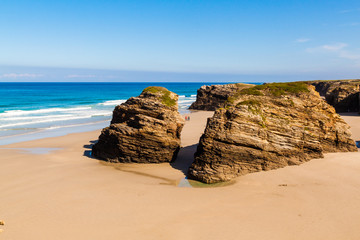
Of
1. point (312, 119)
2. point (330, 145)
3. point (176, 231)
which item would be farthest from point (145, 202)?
point (330, 145)

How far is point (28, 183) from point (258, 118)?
42.4 ft

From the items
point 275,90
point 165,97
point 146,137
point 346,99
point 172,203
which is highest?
point 275,90

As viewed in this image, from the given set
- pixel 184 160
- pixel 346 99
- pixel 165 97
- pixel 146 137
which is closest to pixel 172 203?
pixel 146 137

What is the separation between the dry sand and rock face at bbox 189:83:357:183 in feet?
2.45

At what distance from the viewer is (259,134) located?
1466 cm

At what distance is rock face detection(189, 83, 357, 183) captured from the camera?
1440 centimetres

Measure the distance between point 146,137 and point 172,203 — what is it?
6823mm

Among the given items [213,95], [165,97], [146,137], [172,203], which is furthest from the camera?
[213,95]

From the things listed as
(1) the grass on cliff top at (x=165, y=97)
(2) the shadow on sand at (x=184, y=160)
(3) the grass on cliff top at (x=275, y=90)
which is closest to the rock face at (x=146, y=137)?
(1) the grass on cliff top at (x=165, y=97)

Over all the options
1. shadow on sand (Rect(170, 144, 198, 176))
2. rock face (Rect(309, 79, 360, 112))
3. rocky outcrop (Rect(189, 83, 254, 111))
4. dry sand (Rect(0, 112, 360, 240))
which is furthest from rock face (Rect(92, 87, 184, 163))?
rocky outcrop (Rect(189, 83, 254, 111))

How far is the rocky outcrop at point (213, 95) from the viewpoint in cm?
5928

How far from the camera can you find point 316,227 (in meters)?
9.38

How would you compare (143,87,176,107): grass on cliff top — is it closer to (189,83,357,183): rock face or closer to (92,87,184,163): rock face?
(92,87,184,163): rock face

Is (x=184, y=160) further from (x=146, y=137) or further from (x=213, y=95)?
(x=213, y=95)
